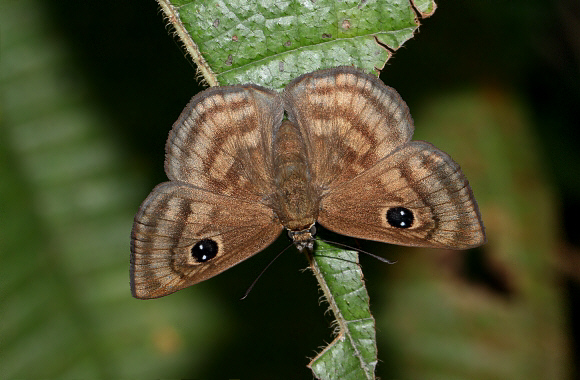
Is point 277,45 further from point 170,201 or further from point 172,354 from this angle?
point 172,354

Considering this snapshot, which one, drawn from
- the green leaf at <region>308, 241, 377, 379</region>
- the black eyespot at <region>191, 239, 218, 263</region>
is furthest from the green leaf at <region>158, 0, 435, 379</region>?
the black eyespot at <region>191, 239, 218, 263</region>

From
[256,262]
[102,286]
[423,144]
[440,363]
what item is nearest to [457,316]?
[440,363]

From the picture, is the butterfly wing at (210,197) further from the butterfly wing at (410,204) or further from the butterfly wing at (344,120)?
the butterfly wing at (410,204)

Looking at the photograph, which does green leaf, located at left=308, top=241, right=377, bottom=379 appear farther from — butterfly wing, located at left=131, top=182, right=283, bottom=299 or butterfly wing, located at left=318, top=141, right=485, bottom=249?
butterfly wing, located at left=131, top=182, right=283, bottom=299

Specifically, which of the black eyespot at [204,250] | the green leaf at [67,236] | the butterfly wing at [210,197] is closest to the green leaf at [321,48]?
the butterfly wing at [210,197]

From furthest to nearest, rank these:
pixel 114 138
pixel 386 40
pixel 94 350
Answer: pixel 114 138 → pixel 94 350 → pixel 386 40

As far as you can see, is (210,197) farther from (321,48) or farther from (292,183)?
(321,48)
